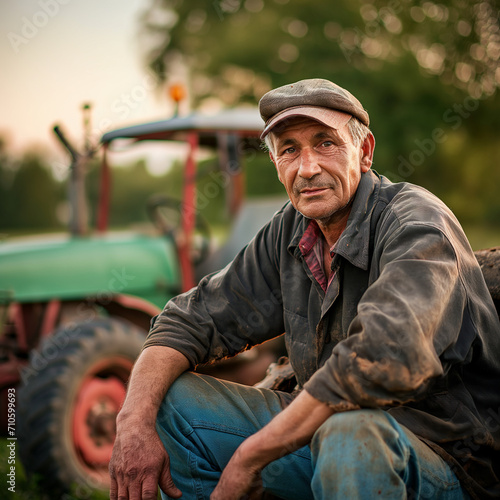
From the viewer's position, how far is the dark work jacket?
1.49 meters

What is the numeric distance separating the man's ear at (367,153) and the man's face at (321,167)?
0.05 meters

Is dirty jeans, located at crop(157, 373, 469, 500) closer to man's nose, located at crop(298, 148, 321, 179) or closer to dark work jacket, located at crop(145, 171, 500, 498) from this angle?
dark work jacket, located at crop(145, 171, 500, 498)

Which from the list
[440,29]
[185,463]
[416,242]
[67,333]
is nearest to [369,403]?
[416,242]

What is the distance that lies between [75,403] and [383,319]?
2.57 m

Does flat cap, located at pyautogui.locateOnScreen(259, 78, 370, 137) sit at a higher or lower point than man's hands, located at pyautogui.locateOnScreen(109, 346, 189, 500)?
higher

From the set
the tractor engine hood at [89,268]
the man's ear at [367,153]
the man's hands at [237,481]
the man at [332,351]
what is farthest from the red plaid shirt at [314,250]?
the tractor engine hood at [89,268]

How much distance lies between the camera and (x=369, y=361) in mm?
1482

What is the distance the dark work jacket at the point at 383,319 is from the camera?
4.90 ft

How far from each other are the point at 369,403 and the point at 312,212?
73cm

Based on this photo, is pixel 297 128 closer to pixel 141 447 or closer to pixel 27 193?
pixel 141 447

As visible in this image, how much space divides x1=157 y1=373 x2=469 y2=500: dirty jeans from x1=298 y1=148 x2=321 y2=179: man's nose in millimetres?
768

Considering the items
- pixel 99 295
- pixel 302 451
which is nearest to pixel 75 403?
pixel 99 295

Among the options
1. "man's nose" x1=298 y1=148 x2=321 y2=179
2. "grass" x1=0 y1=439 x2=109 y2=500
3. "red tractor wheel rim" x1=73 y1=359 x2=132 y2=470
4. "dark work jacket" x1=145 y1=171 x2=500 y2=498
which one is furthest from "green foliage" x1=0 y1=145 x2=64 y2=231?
"man's nose" x1=298 y1=148 x2=321 y2=179

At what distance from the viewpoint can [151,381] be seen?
1.99 m
